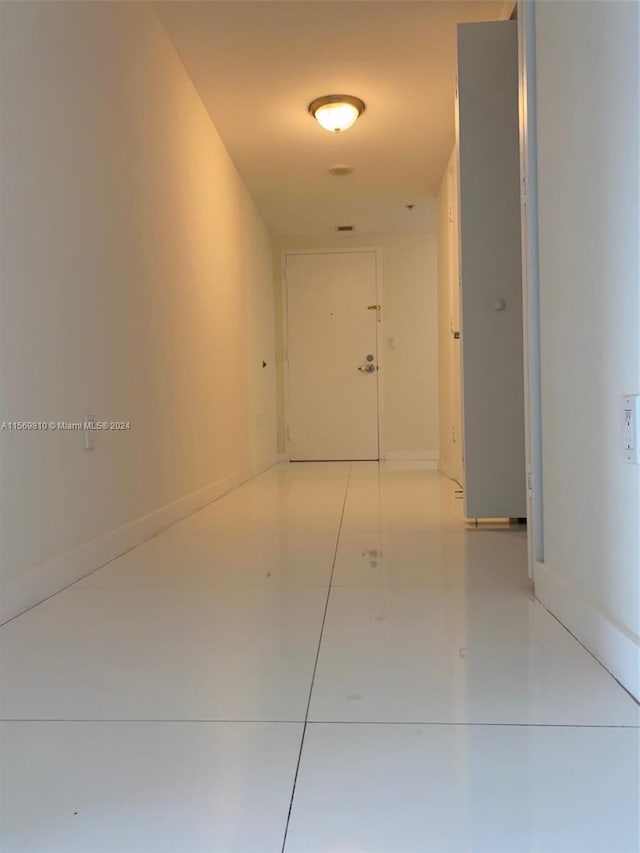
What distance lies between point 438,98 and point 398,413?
3.57 m

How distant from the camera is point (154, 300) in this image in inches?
113

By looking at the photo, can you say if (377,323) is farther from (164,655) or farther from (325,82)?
(164,655)

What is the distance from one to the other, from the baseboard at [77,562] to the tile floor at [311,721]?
0.06 metres

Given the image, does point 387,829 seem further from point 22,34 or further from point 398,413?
point 398,413

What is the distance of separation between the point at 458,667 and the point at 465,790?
0.41 metres

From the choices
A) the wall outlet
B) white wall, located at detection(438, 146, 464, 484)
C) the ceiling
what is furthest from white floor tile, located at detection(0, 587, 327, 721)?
white wall, located at detection(438, 146, 464, 484)

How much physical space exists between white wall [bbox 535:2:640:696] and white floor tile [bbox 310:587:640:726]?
0.23ft

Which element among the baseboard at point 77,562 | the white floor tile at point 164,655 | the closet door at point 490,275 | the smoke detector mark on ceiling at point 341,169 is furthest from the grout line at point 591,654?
the smoke detector mark on ceiling at point 341,169

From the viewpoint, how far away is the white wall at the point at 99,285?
1737mm

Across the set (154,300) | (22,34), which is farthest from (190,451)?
(22,34)

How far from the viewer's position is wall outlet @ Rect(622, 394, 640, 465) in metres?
1.09

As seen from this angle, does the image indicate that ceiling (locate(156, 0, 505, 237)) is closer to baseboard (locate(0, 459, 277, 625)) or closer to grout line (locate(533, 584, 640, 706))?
baseboard (locate(0, 459, 277, 625))

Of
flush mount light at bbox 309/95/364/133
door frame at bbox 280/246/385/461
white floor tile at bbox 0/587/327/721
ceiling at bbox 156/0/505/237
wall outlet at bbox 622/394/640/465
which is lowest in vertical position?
white floor tile at bbox 0/587/327/721

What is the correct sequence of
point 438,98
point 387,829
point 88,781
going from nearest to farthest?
1. point 387,829
2. point 88,781
3. point 438,98
